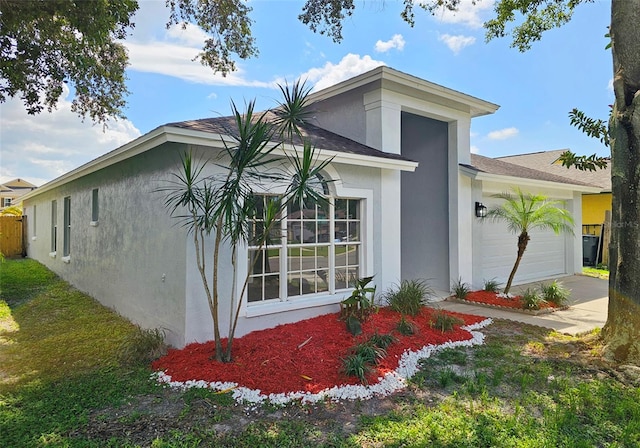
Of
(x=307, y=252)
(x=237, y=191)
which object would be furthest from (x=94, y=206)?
(x=237, y=191)

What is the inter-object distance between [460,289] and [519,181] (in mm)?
4165

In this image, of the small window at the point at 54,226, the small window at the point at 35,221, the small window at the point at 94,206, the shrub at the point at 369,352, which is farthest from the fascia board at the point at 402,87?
the small window at the point at 35,221

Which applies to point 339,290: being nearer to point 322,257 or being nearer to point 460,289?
point 322,257

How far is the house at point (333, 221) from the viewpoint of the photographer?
6387 millimetres

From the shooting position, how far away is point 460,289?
10.2m

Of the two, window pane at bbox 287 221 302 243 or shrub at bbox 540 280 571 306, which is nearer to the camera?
window pane at bbox 287 221 302 243

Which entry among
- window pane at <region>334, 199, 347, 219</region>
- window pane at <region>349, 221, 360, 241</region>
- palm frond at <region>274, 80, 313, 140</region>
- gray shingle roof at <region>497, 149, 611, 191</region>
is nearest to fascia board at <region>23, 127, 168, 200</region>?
palm frond at <region>274, 80, 313, 140</region>

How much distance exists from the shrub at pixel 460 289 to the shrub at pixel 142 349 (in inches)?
291

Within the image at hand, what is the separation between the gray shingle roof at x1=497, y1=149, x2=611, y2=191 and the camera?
827 inches

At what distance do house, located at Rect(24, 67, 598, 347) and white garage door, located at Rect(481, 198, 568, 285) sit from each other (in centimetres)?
6

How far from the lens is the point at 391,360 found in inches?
217

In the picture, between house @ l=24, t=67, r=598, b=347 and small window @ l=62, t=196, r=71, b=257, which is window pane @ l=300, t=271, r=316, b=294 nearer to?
house @ l=24, t=67, r=598, b=347

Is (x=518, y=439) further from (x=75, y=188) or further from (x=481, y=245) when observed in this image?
(x=75, y=188)

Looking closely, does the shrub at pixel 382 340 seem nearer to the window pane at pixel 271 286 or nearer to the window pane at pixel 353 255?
→ the window pane at pixel 271 286
